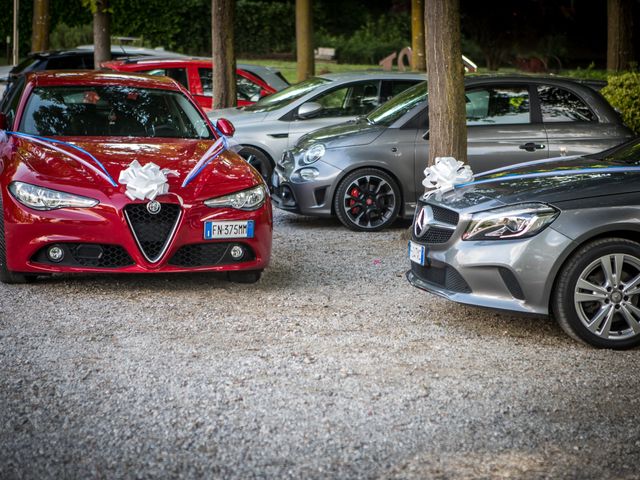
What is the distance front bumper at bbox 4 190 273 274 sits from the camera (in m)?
7.21

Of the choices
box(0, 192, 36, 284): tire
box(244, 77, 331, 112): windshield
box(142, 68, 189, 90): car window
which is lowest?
box(0, 192, 36, 284): tire

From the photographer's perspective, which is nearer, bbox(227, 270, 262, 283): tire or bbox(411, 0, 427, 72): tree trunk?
bbox(227, 270, 262, 283): tire

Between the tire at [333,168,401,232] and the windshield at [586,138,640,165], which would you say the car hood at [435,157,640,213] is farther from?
the tire at [333,168,401,232]

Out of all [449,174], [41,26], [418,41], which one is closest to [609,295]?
[449,174]

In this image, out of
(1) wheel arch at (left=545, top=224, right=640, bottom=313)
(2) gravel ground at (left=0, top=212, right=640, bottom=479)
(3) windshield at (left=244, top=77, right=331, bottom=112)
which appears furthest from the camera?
(3) windshield at (left=244, top=77, right=331, bottom=112)

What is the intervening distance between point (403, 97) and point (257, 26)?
3108 centimetres

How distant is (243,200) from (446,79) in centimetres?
311

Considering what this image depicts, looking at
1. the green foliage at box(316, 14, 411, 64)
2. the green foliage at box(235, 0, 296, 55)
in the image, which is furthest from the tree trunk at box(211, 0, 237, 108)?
the green foliage at box(235, 0, 296, 55)

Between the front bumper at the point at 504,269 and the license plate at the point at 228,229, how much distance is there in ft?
5.35

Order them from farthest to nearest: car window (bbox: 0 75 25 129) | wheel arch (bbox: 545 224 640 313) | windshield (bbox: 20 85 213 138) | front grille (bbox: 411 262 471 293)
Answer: car window (bbox: 0 75 25 129) → windshield (bbox: 20 85 213 138) → front grille (bbox: 411 262 471 293) → wheel arch (bbox: 545 224 640 313)

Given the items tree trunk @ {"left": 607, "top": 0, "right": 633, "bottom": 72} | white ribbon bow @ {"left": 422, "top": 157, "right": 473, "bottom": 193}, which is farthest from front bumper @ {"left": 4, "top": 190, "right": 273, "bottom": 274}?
tree trunk @ {"left": 607, "top": 0, "right": 633, "bottom": 72}

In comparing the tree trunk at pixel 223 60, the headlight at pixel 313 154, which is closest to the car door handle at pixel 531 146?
the headlight at pixel 313 154

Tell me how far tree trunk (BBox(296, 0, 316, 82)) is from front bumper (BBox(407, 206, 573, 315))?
1546 centimetres

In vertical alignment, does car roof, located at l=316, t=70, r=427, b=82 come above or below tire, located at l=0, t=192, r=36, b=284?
above
